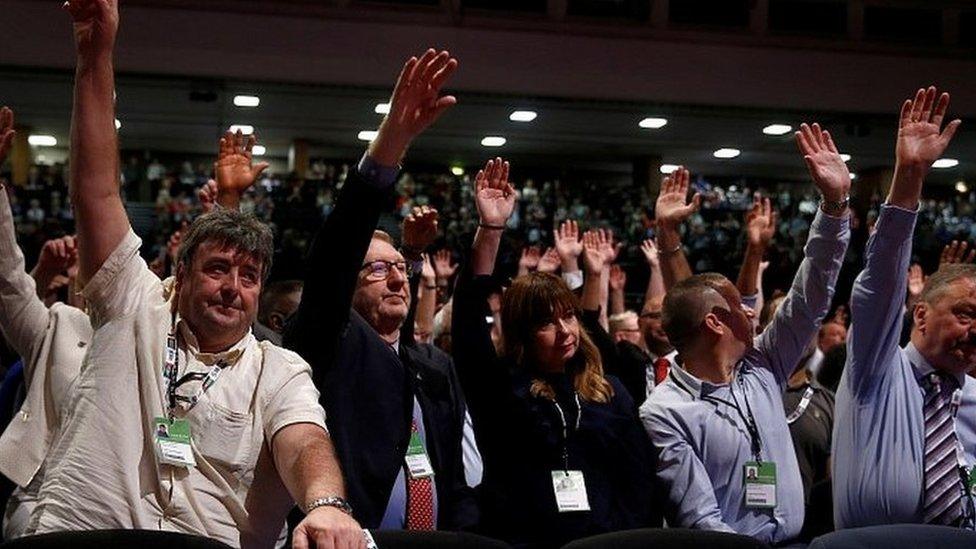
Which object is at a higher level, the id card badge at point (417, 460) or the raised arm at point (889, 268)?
the raised arm at point (889, 268)

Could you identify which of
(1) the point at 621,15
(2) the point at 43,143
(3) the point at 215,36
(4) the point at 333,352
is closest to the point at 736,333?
(4) the point at 333,352

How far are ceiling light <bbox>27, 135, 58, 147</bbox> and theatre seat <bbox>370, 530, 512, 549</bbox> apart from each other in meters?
13.0

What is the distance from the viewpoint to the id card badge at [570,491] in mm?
2627

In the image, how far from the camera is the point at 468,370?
2674 mm

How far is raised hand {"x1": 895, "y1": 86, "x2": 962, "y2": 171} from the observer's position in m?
2.71

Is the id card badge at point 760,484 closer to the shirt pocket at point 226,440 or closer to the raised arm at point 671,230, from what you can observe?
the raised arm at point 671,230

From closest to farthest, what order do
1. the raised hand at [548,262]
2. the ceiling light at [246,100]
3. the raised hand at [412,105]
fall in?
the raised hand at [412,105] → the raised hand at [548,262] → the ceiling light at [246,100]

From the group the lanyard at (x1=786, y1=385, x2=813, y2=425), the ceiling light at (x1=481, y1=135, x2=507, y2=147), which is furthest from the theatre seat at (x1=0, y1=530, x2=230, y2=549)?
the ceiling light at (x1=481, y1=135, x2=507, y2=147)

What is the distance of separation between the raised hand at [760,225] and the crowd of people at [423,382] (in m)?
0.01

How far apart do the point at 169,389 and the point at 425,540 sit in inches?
19.9

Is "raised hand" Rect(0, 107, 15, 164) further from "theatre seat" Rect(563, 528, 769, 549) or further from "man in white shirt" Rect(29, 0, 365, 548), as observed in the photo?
"theatre seat" Rect(563, 528, 769, 549)

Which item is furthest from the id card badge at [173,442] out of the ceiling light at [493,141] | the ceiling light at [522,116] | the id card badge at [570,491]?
the ceiling light at [493,141]

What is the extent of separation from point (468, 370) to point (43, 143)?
12.9m

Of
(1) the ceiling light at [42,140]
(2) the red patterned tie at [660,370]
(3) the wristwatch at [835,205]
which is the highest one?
(1) the ceiling light at [42,140]
